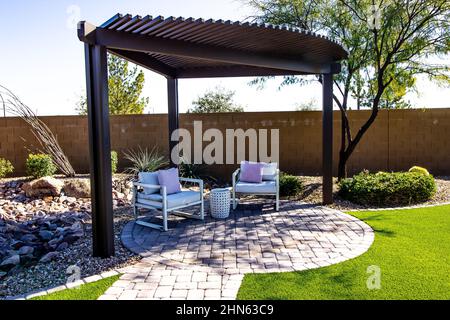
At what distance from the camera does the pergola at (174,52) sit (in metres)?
4.33

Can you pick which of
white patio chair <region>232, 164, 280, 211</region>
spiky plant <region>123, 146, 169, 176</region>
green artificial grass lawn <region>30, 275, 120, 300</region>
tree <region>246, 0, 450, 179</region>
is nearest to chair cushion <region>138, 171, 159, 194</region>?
white patio chair <region>232, 164, 280, 211</region>

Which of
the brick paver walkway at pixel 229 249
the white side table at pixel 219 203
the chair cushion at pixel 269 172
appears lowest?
the brick paver walkway at pixel 229 249

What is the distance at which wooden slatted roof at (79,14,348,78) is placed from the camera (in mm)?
4434

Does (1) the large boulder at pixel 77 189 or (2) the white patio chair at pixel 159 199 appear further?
(1) the large boulder at pixel 77 189

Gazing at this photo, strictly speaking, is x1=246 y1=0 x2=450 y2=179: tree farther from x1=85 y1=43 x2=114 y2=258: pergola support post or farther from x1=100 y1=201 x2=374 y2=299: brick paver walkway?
x1=85 y1=43 x2=114 y2=258: pergola support post

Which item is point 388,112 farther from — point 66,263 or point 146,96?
point 146,96

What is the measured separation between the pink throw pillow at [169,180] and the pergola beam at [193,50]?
1.94m

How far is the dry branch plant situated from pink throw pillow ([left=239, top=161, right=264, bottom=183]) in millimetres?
4587

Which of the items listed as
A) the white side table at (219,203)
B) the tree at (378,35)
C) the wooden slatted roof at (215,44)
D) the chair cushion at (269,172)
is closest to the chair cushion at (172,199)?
the white side table at (219,203)

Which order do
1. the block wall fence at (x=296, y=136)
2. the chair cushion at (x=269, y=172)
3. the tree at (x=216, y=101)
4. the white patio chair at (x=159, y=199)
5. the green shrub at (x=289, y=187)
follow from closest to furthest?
the white patio chair at (x=159, y=199) → the chair cushion at (x=269, y=172) → the green shrub at (x=289, y=187) → the block wall fence at (x=296, y=136) → the tree at (x=216, y=101)

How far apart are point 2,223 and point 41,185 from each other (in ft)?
5.27

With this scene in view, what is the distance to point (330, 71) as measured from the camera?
7070 millimetres

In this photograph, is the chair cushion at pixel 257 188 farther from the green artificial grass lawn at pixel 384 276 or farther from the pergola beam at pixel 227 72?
the pergola beam at pixel 227 72

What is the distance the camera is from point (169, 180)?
630 cm
